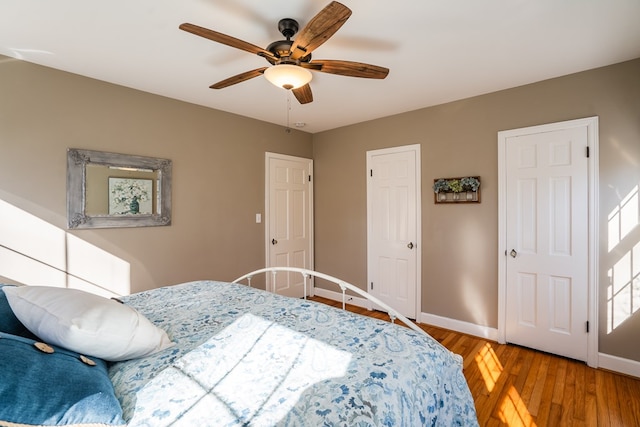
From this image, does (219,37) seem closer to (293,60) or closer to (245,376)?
(293,60)

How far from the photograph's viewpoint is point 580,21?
6.32 ft

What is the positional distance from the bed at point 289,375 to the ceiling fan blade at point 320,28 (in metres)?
1.49

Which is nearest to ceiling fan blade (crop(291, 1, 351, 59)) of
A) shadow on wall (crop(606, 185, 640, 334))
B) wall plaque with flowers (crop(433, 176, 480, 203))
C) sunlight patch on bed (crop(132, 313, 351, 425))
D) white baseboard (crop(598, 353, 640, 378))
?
sunlight patch on bed (crop(132, 313, 351, 425))

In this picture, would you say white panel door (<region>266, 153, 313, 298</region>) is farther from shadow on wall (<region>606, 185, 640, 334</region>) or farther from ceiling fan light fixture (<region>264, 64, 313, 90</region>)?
shadow on wall (<region>606, 185, 640, 334</region>)

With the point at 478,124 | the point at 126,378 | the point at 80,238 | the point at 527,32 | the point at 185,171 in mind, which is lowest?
the point at 126,378

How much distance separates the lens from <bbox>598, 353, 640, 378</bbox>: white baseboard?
242 cm

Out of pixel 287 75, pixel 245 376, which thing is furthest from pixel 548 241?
pixel 245 376

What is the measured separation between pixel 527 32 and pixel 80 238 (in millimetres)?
3778

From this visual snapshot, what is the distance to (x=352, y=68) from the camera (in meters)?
1.93

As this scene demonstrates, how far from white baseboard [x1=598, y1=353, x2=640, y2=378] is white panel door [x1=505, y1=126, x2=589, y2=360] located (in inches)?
4.6

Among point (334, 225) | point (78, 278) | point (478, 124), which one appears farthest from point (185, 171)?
point (478, 124)

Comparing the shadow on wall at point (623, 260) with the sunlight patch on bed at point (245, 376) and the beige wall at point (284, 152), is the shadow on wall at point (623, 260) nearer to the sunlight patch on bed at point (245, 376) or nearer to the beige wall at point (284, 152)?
the beige wall at point (284, 152)

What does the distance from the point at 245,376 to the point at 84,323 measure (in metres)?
0.60

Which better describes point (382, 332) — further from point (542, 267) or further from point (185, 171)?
point (185, 171)
